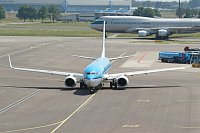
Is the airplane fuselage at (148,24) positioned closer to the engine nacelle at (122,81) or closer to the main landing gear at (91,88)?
the engine nacelle at (122,81)

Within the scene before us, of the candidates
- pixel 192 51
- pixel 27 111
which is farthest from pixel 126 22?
pixel 27 111

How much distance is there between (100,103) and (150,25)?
9280 centimetres

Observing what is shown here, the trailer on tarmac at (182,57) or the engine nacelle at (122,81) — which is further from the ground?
the engine nacelle at (122,81)

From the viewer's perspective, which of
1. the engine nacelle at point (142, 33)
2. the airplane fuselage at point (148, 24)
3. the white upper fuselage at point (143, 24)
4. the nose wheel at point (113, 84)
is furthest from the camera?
the white upper fuselage at point (143, 24)

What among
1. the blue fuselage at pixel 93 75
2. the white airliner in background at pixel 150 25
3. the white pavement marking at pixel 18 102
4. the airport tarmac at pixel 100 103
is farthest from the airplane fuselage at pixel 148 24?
the blue fuselage at pixel 93 75

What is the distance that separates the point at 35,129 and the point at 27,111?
695 cm

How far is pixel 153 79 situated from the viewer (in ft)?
204

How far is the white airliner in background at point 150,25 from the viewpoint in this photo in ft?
444

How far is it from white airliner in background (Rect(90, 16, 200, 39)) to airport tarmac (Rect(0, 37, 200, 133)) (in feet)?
188

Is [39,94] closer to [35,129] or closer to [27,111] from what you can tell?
[27,111]

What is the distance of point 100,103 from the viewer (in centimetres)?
4647

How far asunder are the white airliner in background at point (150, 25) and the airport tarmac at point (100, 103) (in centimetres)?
5742

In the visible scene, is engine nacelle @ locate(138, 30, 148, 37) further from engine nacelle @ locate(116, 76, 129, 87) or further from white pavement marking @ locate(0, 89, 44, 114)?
white pavement marking @ locate(0, 89, 44, 114)

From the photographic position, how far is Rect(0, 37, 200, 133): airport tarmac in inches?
1470
